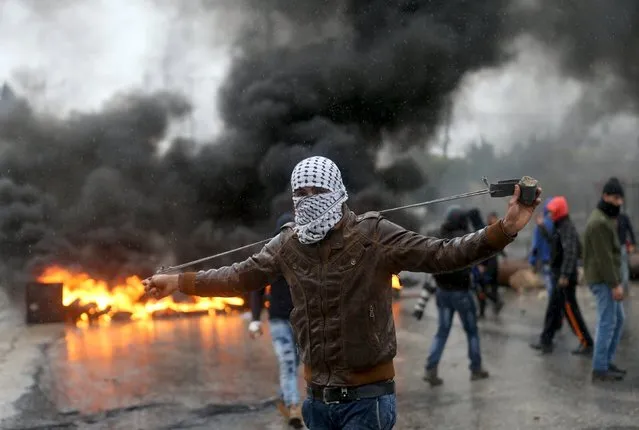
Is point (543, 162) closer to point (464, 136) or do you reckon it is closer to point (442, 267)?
point (464, 136)

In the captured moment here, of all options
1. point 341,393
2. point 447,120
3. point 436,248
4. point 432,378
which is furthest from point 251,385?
point 447,120

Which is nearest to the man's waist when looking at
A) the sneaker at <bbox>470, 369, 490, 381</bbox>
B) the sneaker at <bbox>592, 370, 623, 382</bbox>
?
the sneaker at <bbox>470, 369, 490, 381</bbox>

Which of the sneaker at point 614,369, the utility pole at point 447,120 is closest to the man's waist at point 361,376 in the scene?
the sneaker at point 614,369

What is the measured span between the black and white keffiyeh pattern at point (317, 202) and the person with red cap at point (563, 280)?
4683 millimetres

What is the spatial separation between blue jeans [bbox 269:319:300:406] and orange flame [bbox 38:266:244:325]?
4.64m

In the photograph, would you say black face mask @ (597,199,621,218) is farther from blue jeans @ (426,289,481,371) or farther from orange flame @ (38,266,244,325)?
orange flame @ (38,266,244,325)

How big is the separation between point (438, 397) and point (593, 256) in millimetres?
1771

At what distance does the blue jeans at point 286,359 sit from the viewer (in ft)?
16.8

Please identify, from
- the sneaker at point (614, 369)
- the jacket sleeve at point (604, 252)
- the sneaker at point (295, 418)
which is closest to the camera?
the sneaker at point (295, 418)

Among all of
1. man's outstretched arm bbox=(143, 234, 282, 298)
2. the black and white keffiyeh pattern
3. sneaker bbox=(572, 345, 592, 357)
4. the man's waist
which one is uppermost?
the black and white keffiyeh pattern

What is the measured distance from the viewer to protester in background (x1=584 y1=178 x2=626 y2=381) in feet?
18.7

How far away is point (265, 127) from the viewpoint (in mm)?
16297

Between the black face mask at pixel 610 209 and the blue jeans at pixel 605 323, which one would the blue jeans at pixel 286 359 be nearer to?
the blue jeans at pixel 605 323

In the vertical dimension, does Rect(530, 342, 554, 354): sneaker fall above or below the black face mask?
below
